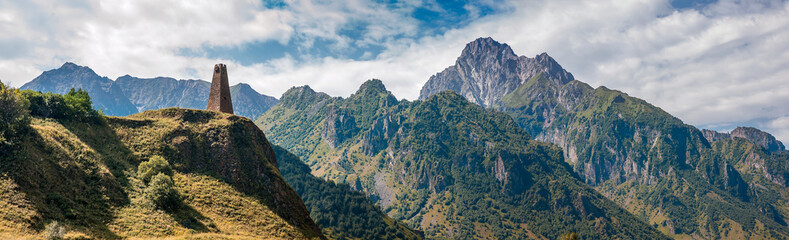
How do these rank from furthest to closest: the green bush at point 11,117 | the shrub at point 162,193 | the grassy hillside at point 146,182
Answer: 1. the shrub at point 162,193
2. the green bush at point 11,117
3. the grassy hillside at point 146,182

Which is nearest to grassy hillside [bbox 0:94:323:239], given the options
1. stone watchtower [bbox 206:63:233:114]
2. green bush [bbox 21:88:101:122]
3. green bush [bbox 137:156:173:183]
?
green bush [bbox 137:156:173:183]

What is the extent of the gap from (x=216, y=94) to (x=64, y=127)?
35196 millimetres

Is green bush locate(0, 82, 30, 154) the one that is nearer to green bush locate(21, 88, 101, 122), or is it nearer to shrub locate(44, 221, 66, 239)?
green bush locate(21, 88, 101, 122)

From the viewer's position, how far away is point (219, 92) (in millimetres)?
107062

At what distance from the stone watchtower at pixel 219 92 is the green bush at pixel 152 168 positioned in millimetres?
30934

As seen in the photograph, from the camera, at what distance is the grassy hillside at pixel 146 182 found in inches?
2254

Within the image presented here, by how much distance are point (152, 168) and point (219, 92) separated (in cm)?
3549

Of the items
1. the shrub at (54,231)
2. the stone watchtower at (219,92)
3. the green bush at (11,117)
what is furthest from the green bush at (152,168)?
the stone watchtower at (219,92)

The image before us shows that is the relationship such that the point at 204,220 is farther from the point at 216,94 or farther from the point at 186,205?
the point at 216,94

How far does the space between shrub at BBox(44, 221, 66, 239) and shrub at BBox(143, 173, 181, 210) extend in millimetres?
16447

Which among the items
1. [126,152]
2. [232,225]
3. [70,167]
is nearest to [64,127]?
[126,152]

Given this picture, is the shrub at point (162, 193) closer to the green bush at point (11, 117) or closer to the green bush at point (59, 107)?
the green bush at point (11, 117)

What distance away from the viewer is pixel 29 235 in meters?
49.2

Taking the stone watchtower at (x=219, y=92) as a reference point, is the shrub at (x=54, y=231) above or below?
below
